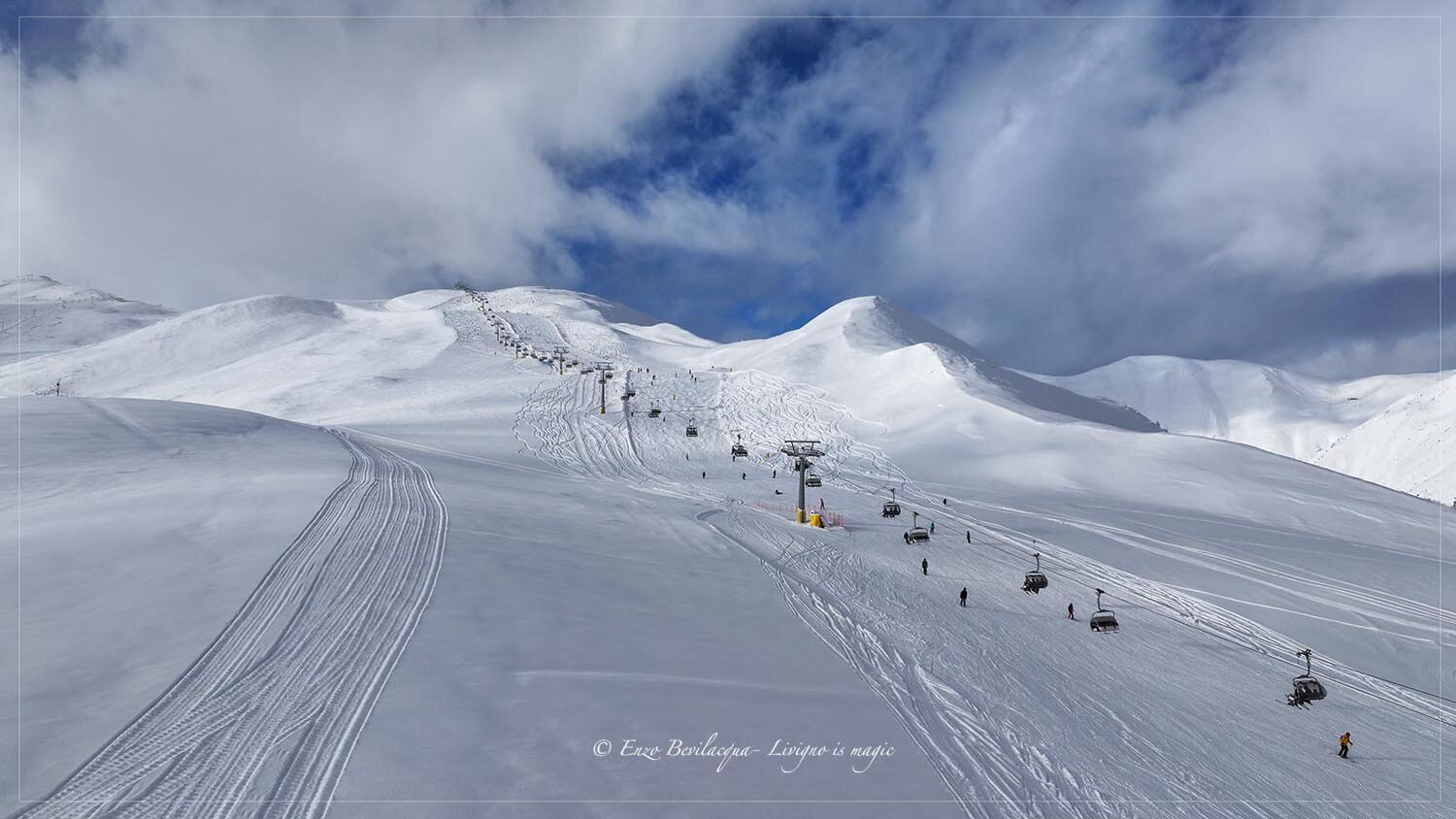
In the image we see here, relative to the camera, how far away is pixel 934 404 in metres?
65.2

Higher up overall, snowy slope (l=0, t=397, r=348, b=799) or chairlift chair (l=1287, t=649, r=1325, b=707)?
snowy slope (l=0, t=397, r=348, b=799)

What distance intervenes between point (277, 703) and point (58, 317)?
199 m

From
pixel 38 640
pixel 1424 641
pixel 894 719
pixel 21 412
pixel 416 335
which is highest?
pixel 416 335

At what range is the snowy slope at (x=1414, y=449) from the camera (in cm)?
14725

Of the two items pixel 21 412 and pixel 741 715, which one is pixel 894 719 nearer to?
pixel 741 715

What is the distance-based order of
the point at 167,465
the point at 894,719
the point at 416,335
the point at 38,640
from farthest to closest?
the point at 416,335 → the point at 167,465 → the point at 894,719 → the point at 38,640

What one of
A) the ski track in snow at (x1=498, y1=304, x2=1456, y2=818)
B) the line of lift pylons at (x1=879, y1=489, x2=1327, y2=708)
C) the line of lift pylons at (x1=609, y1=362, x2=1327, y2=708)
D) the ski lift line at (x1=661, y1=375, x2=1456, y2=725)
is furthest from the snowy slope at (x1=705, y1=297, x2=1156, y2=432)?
the line of lift pylons at (x1=879, y1=489, x2=1327, y2=708)

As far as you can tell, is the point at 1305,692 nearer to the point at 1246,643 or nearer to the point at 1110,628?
the point at 1110,628

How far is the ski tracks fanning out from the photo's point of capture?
731 cm

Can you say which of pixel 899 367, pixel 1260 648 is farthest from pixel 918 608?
pixel 899 367

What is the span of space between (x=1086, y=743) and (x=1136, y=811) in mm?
2058

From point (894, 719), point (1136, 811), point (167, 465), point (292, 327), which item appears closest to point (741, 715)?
point (894, 719)

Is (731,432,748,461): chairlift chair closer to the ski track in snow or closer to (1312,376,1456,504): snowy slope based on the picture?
the ski track in snow

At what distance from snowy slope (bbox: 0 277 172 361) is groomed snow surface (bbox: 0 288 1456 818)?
→ 446ft
